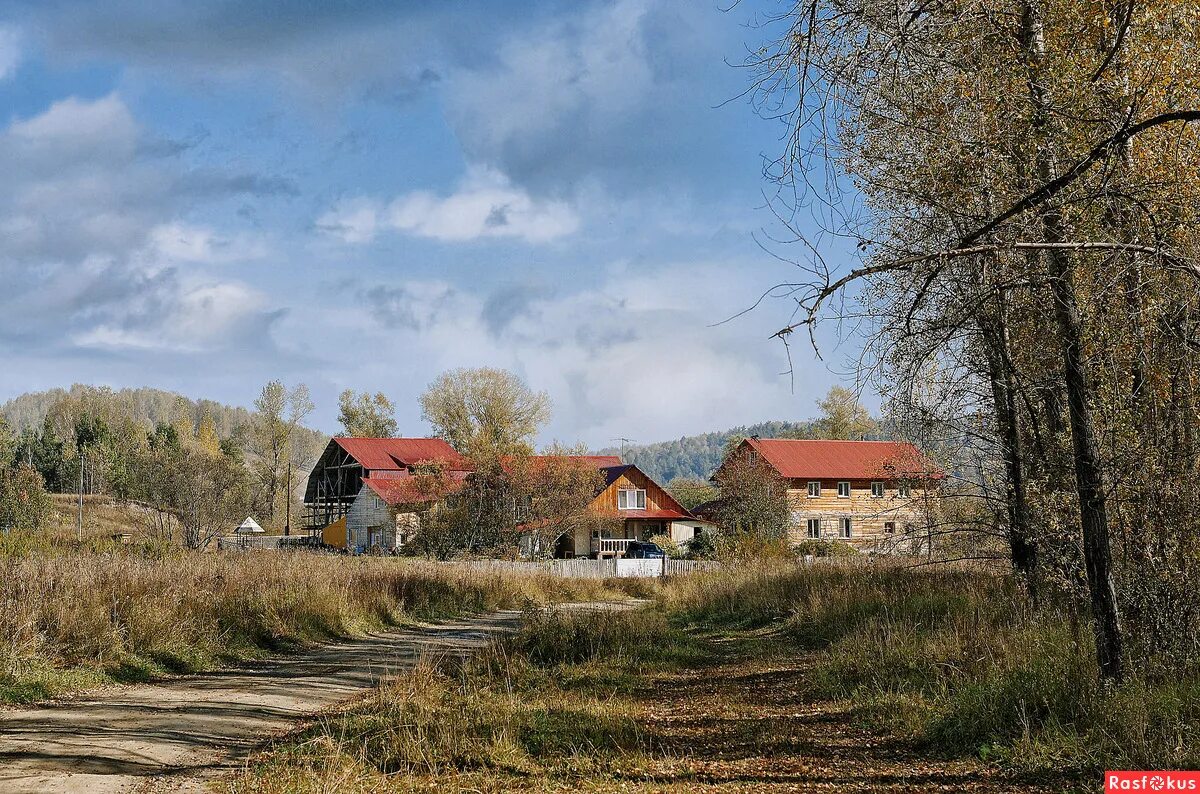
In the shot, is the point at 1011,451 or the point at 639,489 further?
the point at 639,489

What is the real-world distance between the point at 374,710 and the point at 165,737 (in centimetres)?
168

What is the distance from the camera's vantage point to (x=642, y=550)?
4897 centimetres

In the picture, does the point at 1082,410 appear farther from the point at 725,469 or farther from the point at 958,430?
the point at 725,469

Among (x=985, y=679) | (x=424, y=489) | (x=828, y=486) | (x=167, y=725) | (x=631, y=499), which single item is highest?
(x=828, y=486)

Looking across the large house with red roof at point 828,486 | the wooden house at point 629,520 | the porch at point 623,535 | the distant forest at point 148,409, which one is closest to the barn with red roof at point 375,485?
the wooden house at point 629,520

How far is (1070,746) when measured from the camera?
616 centimetres

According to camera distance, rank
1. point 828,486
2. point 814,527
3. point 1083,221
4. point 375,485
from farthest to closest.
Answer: point 828,486
point 814,527
point 375,485
point 1083,221

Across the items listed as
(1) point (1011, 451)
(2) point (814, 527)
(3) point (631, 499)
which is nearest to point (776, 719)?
(1) point (1011, 451)

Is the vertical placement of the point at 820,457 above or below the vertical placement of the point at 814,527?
above

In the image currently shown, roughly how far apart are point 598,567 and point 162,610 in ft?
70.7

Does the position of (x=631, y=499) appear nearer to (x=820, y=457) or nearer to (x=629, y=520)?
(x=629, y=520)

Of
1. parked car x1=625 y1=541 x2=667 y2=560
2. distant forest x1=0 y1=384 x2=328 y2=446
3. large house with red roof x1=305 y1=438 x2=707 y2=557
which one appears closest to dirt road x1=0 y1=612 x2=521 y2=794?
large house with red roof x1=305 y1=438 x2=707 y2=557

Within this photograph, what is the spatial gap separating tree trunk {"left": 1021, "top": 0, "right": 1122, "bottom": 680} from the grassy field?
44cm

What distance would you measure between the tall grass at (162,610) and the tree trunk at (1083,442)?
9556 mm
